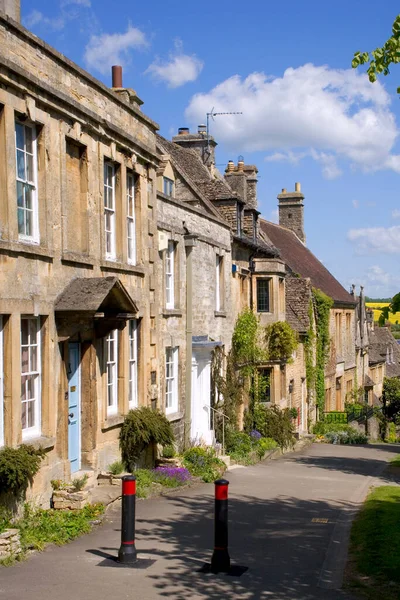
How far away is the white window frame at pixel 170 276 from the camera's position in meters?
19.5

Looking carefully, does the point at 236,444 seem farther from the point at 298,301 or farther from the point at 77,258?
the point at 298,301

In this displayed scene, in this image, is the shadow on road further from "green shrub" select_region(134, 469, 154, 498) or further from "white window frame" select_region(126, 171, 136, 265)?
"white window frame" select_region(126, 171, 136, 265)

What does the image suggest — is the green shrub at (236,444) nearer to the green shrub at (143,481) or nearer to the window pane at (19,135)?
the green shrub at (143,481)

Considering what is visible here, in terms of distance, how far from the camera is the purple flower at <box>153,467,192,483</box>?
53.1ft

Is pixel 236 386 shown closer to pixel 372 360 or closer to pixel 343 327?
pixel 343 327

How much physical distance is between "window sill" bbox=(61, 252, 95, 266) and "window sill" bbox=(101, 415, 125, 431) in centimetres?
308

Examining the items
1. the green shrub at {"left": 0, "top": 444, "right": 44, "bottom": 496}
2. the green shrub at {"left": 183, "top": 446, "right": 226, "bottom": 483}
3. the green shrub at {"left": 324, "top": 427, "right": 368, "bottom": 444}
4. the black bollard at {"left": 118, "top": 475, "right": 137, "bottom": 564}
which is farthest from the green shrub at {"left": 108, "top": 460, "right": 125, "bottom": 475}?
the green shrub at {"left": 324, "top": 427, "right": 368, "bottom": 444}

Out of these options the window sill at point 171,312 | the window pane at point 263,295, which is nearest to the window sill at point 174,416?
the window sill at point 171,312

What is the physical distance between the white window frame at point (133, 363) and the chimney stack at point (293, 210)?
112 ft

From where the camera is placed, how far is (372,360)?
5719cm

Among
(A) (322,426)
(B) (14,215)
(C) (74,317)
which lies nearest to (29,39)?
(B) (14,215)

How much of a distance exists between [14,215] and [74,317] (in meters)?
2.28

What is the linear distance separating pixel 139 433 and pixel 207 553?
202 inches

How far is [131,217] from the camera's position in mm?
16641
